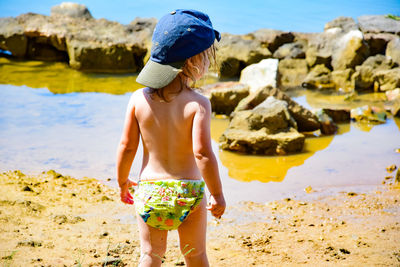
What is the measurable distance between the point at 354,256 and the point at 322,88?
6.37 m

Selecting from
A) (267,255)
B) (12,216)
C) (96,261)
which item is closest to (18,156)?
(12,216)

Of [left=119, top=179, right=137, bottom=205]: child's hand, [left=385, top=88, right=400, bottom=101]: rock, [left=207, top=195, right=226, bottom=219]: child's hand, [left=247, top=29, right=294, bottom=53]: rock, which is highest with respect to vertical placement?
[left=247, top=29, right=294, bottom=53]: rock

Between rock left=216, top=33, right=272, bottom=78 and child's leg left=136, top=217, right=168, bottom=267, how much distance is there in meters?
7.53

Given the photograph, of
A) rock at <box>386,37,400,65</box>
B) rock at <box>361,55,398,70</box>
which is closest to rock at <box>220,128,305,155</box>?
rock at <box>361,55,398,70</box>

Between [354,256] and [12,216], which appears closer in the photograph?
[354,256]

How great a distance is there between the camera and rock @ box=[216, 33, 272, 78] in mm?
9430

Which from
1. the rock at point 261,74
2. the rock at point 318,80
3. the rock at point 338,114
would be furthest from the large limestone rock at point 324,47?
the rock at point 338,114

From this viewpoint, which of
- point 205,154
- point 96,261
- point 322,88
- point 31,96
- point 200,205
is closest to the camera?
point 205,154

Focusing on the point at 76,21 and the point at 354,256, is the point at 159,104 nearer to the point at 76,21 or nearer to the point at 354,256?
the point at 354,256

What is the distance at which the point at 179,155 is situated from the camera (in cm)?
198

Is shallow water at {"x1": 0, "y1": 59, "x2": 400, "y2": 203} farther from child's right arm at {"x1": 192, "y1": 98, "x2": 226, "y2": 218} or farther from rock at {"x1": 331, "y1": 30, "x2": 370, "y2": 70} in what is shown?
child's right arm at {"x1": 192, "y1": 98, "x2": 226, "y2": 218}

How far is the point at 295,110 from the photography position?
570 centimetres

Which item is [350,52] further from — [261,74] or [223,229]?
[223,229]

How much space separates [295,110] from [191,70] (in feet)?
13.0
